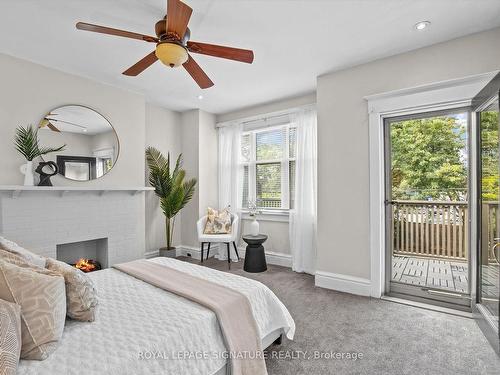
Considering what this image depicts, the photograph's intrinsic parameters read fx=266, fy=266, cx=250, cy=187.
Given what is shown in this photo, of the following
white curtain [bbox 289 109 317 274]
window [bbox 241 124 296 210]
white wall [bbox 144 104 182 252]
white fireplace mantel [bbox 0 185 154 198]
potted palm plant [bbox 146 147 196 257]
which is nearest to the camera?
white fireplace mantel [bbox 0 185 154 198]

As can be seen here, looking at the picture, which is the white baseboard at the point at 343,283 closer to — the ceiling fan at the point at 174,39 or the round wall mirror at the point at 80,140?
the ceiling fan at the point at 174,39

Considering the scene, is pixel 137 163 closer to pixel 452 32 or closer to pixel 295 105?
pixel 295 105

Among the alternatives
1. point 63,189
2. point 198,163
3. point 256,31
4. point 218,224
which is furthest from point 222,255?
point 256,31

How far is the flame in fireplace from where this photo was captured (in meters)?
3.34

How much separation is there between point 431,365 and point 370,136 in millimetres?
2147

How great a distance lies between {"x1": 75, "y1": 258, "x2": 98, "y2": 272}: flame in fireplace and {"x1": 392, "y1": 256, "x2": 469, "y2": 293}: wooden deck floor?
3.72 m

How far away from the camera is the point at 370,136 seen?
3.00 metres

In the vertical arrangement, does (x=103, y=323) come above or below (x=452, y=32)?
below

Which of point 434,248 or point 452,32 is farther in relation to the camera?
point 434,248

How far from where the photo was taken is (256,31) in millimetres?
2432

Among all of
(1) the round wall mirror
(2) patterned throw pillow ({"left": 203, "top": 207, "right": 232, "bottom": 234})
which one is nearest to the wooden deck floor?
(2) patterned throw pillow ({"left": 203, "top": 207, "right": 232, "bottom": 234})

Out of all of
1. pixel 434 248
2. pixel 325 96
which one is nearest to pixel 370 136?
pixel 325 96

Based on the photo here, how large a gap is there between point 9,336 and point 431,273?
3540mm

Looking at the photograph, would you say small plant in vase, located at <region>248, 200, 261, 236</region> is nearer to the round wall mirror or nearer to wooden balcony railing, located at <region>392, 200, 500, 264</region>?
wooden balcony railing, located at <region>392, 200, 500, 264</region>
